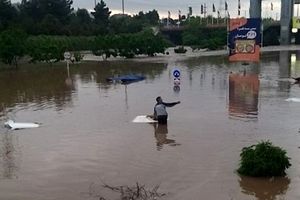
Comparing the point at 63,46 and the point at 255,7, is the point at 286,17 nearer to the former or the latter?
the point at 255,7

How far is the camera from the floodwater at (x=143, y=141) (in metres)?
11.2

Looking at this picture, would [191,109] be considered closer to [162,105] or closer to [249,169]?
[162,105]

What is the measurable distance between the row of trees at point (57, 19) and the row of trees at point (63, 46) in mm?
5201

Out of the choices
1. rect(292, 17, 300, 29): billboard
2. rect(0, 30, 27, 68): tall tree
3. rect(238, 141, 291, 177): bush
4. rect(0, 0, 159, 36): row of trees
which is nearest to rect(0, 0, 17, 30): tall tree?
rect(0, 0, 159, 36): row of trees

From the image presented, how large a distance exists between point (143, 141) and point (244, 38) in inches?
1027

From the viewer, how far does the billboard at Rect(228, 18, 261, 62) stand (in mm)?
38969

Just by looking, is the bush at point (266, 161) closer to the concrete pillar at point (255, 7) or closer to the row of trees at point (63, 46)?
the row of trees at point (63, 46)

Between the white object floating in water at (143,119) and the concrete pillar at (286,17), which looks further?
the concrete pillar at (286,17)

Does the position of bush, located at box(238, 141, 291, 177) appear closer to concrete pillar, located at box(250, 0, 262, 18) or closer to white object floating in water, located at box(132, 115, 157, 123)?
white object floating in water, located at box(132, 115, 157, 123)

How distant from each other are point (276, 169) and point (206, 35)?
3677 inches

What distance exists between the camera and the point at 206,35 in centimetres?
10325

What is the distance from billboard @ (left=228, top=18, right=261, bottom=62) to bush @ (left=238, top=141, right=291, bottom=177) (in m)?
28.4

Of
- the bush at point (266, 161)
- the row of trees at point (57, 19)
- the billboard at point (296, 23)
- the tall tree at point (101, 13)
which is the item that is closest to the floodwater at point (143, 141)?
the bush at point (266, 161)

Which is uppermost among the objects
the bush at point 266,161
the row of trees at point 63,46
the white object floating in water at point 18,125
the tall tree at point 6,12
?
the tall tree at point 6,12
